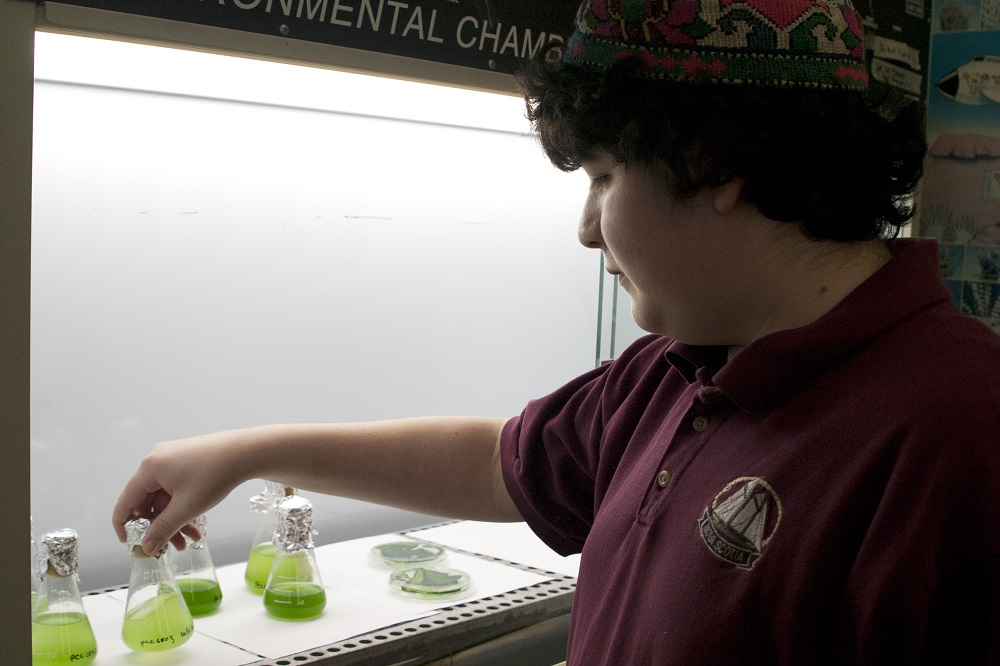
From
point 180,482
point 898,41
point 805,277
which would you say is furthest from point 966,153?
point 180,482

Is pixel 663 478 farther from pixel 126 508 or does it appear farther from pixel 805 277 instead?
pixel 126 508

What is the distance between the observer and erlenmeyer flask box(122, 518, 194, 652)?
1.19 meters

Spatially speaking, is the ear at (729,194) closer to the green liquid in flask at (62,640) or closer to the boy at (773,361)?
the boy at (773,361)

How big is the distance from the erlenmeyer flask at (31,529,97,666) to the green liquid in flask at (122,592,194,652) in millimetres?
48

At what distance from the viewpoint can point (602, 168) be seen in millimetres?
956

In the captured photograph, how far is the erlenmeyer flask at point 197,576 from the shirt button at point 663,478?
2.34ft

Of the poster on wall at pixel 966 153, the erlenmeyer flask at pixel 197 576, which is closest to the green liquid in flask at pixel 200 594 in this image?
the erlenmeyer flask at pixel 197 576

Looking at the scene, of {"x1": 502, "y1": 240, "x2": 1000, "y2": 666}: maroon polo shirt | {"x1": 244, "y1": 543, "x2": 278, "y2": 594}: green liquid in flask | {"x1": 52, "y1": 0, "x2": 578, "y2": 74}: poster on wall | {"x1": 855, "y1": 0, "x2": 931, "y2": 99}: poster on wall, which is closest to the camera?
{"x1": 502, "y1": 240, "x2": 1000, "y2": 666}: maroon polo shirt

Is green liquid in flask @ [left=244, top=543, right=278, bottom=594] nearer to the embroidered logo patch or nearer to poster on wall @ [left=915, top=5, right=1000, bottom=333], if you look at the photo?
the embroidered logo patch

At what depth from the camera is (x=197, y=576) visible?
4.51ft

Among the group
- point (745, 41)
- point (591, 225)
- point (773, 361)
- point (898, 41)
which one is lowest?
point (773, 361)

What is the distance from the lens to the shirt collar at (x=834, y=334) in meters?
0.82

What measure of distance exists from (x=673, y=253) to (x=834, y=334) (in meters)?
0.17

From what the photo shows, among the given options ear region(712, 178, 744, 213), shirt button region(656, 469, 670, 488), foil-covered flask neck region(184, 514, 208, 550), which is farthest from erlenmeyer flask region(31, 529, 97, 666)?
ear region(712, 178, 744, 213)
